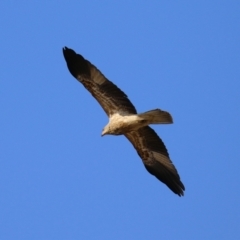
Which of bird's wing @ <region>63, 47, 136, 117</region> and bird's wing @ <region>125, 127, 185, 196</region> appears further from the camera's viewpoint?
bird's wing @ <region>125, 127, 185, 196</region>

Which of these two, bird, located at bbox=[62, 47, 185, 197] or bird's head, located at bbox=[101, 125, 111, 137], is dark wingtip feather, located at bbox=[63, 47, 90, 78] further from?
bird's head, located at bbox=[101, 125, 111, 137]

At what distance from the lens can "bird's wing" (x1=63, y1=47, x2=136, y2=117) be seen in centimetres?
1378

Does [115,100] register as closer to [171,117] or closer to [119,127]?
[119,127]

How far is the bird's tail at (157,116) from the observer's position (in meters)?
12.7

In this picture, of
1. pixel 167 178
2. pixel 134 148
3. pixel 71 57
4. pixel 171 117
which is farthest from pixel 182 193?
pixel 71 57

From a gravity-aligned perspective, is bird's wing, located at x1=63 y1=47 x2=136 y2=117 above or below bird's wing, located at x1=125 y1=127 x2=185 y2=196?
above

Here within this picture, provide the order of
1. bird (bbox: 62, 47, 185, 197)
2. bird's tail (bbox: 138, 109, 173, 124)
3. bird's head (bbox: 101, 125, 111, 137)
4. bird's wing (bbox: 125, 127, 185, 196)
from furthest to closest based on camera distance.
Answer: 1. bird's wing (bbox: 125, 127, 185, 196)
2. bird's head (bbox: 101, 125, 111, 137)
3. bird (bbox: 62, 47, 185, 197)
4. bird's tail (bbox: 138, 109, 173, 124)

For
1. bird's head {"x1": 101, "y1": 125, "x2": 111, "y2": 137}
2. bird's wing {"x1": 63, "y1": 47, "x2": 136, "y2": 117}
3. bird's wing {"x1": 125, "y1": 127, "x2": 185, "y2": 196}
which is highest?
bird's wing {"x1": 63, "y1": 47, "x2": 136, "y2": 117}

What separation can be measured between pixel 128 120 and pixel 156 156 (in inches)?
60.0

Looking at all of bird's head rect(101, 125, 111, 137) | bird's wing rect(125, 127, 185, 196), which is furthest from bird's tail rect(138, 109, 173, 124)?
bird's wing rect(125, 127, 185, 196)

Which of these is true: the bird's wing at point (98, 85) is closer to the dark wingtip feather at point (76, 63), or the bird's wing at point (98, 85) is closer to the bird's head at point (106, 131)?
the dark wingtip feather at point (76, 63)

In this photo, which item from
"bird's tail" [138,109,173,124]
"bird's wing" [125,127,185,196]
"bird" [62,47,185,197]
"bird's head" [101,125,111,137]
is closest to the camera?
"bird's tail" [138,109,173,124]

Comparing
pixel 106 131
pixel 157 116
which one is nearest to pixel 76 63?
pixel 106 131

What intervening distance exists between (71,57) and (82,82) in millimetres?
548
